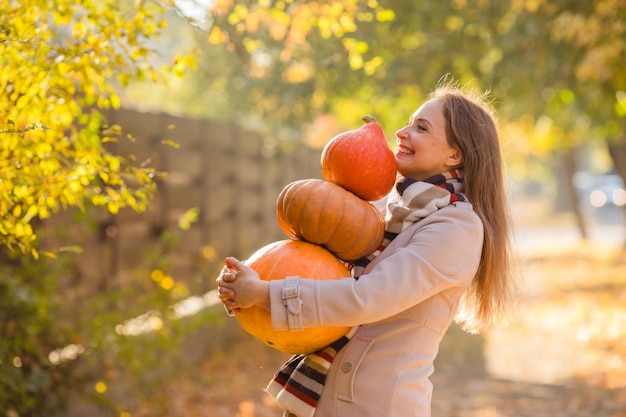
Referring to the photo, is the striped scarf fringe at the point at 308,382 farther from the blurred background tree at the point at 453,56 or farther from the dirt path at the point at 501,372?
the blurred background tree at the point at 453,56

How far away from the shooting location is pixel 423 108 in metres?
2.87

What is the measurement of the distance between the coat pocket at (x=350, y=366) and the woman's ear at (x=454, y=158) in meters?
0.63

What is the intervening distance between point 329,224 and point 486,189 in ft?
1.81

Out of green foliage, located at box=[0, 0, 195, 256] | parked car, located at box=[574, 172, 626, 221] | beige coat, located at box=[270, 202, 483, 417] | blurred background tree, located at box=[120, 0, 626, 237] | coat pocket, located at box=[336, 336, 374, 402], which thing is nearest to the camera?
beige coat, located at box=[270, 202, 483, 417]

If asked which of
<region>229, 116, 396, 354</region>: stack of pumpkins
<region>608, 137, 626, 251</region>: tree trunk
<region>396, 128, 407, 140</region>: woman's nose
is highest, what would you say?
<region>396, 128, 407, 140</region>: woman's nose

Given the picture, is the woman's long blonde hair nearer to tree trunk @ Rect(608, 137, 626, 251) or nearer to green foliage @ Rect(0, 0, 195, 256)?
green foliage @ Rect(0, 0, 195, 256)

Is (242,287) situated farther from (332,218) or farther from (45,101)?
(45,101)

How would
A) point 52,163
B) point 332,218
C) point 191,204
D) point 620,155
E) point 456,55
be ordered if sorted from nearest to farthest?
point 332,218 → point 52,163 → point 191,204 → point 456,55 → point 620,155

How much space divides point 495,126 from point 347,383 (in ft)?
3.29

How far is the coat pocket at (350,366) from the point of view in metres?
2.63

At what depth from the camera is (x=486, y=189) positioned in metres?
2.80

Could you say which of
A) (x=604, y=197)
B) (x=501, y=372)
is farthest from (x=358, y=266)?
(x=604, y=197)

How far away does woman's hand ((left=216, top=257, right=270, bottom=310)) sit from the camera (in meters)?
2.49

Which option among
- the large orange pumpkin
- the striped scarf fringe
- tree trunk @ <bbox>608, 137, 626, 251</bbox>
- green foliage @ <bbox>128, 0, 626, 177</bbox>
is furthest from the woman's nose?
tree trunk @ <bbox>608, 137, 626, 251</bbox>
